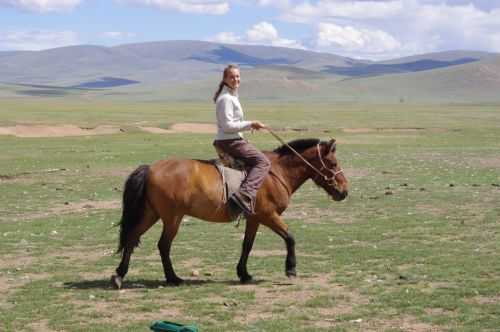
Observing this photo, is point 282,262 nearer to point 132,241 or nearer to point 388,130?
point 132,241

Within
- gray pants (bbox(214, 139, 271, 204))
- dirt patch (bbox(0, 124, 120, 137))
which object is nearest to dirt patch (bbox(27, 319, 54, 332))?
gray pants (bbox(214, 139, 271, 204))

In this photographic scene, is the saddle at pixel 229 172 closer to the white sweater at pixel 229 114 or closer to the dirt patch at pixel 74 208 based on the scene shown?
the white sweater at pixel 229 114

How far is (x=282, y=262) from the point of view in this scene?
13211 millimetres

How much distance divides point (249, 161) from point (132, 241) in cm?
202

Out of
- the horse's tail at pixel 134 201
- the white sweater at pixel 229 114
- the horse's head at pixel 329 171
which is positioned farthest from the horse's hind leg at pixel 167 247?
the horse's head at pixel 329 171

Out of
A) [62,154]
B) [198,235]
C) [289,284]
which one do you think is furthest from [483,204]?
[62,154]

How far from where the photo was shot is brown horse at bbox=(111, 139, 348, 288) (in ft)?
37.0

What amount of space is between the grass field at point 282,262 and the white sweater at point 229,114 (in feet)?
7.28

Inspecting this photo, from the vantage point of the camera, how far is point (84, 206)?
20.4 meters

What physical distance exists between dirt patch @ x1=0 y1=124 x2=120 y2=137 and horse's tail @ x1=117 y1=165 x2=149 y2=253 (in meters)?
39.2

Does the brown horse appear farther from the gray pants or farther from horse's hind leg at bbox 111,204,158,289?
the gray pants

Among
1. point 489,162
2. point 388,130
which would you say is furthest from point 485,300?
point 388,130

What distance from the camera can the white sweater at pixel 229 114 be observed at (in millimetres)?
11180

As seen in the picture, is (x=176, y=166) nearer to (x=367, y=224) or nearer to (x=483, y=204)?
(x=367, y=224)
